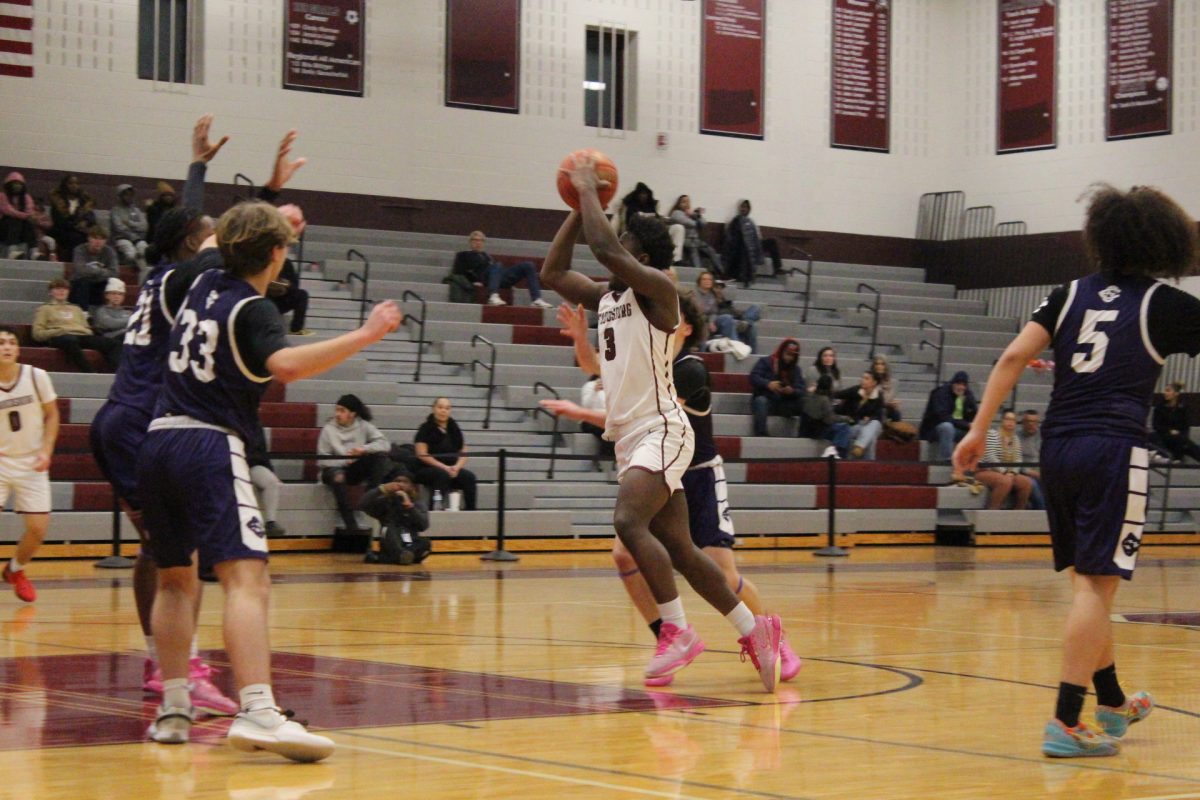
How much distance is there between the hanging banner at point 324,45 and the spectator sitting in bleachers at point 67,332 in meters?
6.61

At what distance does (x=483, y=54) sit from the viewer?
945 inches

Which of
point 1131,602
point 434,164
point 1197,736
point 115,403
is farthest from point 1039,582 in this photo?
point 434,164

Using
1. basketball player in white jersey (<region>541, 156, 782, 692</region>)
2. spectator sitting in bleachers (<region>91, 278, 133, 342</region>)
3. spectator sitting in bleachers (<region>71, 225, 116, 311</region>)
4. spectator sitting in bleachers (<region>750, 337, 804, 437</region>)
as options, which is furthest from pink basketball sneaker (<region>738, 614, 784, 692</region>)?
spectator sitting in bleachers (<region>750, 337, 804, 437</region>)

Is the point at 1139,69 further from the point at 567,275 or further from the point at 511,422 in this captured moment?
the point at 567,275

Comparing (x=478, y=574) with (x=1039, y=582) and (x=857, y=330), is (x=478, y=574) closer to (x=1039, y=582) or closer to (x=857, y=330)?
(x=1039, y=582)

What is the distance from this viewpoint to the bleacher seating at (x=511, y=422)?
16312 mm

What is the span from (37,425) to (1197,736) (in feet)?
28.3

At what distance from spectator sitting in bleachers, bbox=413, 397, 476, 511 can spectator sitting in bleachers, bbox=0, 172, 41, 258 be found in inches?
227

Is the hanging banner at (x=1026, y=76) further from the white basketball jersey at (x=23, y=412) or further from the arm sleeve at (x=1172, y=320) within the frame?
the arm sleeve at (x=1172, y=320)

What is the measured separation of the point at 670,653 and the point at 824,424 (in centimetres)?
1323

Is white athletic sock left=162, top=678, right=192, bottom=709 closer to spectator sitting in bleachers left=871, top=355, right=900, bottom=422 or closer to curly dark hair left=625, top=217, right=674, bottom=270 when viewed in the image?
curly dark hair left=625, top=217, right=674, bottom=270

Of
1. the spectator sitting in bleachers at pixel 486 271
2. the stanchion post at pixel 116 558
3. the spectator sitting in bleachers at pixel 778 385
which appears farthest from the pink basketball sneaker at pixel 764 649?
the spectator sitting in bleachers at pixel 486 271

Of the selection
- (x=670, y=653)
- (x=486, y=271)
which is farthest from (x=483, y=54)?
(x=670, y=653)

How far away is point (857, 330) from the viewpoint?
2452 centimetres
